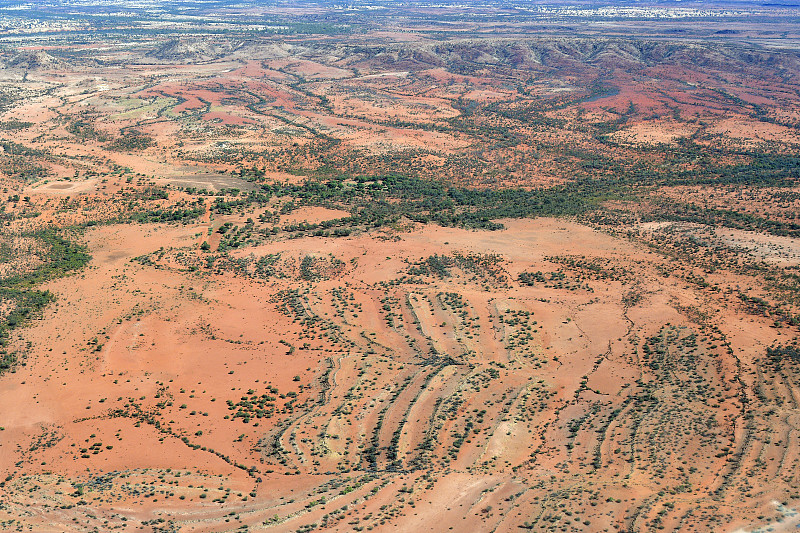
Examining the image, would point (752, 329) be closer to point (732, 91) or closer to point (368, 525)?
point (368, 525)

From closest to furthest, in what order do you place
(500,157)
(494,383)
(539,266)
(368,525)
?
(368,525), (494,383), (539,266), (500,157)

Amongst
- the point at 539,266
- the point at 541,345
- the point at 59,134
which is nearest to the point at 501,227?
the point at 539,266

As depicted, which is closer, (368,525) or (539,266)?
(368,525)

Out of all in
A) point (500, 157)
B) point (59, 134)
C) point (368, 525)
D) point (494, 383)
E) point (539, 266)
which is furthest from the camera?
point (59, 134)

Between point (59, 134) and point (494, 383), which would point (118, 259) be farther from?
point (59, 134)

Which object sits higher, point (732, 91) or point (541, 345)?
point (732, 91)

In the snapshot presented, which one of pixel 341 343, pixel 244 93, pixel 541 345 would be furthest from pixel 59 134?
pixel 541 345
